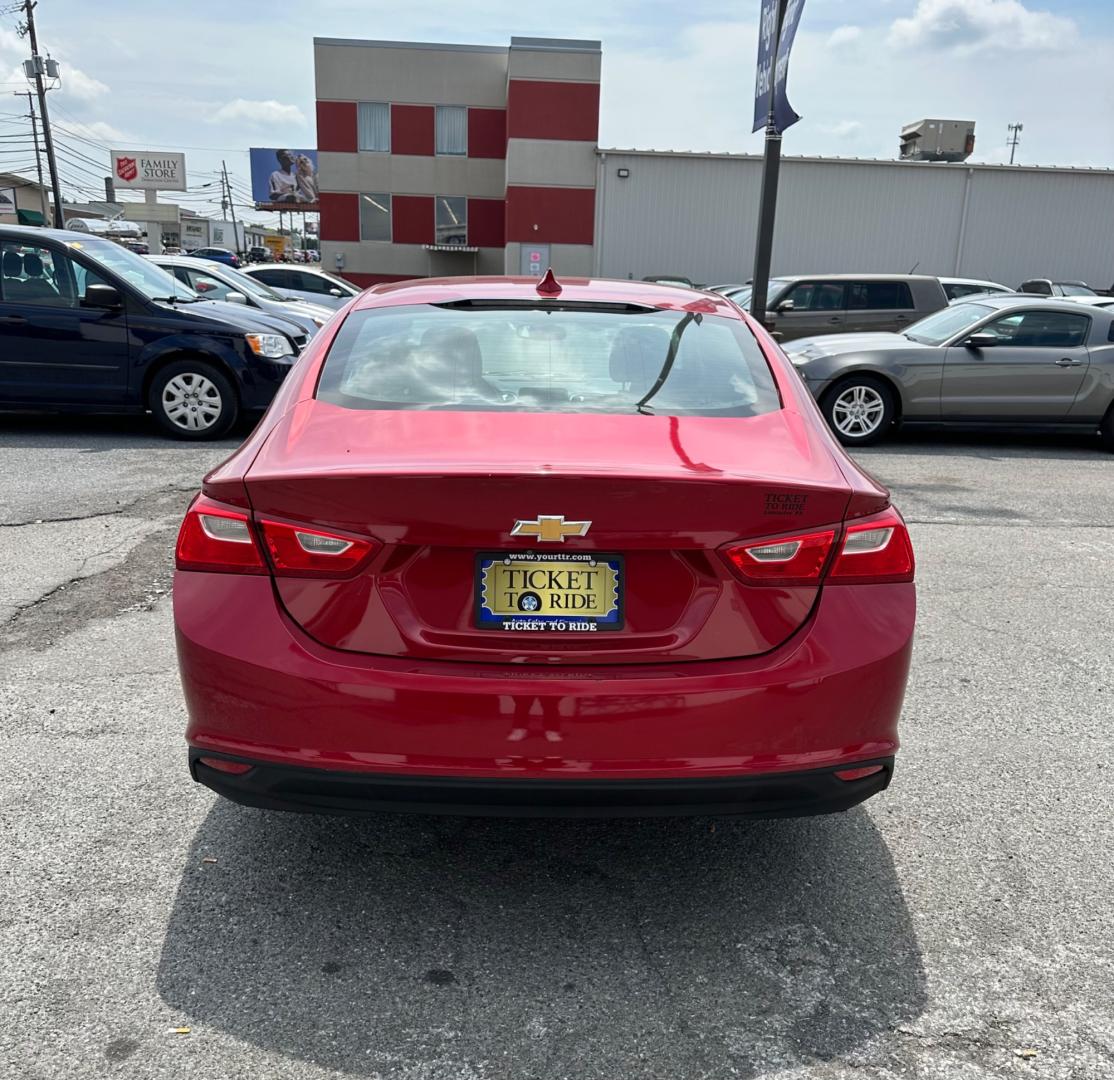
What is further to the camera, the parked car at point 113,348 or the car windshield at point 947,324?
the car windshield at point 947,324

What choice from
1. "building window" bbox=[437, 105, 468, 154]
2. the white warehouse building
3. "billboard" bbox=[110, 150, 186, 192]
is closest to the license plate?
the white warehouse building

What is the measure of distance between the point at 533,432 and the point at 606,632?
1.79 feet

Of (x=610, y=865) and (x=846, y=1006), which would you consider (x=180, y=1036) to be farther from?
(x=846, y=1006)

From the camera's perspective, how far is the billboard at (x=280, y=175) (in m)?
56.6

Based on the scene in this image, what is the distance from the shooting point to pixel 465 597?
227 cm

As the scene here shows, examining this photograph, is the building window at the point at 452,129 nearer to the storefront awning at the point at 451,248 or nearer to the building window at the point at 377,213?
the building window at the point at 377,213

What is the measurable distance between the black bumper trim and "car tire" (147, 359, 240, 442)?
7.10 m

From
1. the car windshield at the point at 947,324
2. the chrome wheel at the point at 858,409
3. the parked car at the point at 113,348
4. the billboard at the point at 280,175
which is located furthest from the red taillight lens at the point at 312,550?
the billboard at the point at 280,175

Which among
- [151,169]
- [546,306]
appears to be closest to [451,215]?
[546,306]

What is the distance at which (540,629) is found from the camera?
7.47 feet

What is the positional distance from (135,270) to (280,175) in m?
52.3

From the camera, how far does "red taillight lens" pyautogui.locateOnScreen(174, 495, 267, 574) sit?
7.66ft

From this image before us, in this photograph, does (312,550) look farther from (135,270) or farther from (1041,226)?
(1041,226)

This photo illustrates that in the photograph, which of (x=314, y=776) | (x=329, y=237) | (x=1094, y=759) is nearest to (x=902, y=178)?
(x=329, y=237)
